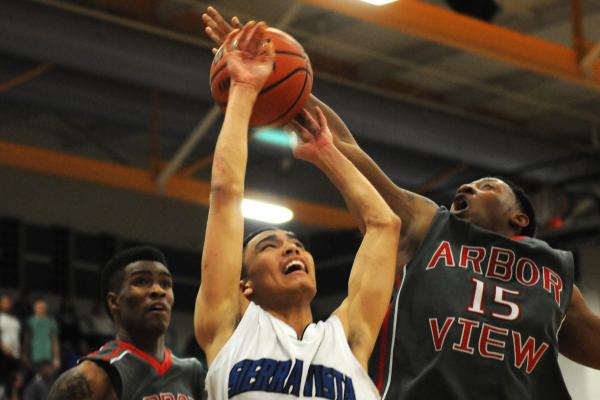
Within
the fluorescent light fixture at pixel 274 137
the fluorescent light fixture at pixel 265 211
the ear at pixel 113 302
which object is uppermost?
the fluorescent light fixture at pixel 274 137

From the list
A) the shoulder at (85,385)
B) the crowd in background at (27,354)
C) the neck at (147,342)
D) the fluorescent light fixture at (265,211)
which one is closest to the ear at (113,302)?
the neck at (147,342)

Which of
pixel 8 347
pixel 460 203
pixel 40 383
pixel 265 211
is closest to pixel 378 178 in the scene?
pixel 460 203

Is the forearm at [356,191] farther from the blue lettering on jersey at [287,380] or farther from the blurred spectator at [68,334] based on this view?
the blurred spectator at [68,334]

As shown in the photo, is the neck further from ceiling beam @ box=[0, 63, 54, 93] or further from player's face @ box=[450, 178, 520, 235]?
ceiling beam @ box=[0, 63, 54, 93]

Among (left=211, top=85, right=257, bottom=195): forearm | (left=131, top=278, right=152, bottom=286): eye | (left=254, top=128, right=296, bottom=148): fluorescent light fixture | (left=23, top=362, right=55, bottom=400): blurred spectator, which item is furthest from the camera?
(left=254, top=128, right=296, bottom=148): fluorescent light fixture

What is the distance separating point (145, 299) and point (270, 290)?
1648 mm

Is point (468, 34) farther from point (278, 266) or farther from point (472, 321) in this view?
point (278, 266)

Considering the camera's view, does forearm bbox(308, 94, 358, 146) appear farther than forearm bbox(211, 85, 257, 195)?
Yes

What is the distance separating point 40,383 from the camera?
510 inches

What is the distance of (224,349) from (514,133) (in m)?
12.6

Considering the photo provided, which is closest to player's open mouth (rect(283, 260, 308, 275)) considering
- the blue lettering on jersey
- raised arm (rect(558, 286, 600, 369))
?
the blue lettering on jersey

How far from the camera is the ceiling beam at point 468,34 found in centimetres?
1042

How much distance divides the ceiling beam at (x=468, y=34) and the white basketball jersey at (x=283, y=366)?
685 cm

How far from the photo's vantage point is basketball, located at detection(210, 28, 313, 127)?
423 centimetres
